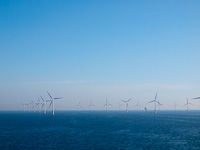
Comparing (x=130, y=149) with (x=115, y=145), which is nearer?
(x=130, y=149)

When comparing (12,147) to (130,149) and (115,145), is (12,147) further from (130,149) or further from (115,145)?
(130,149)

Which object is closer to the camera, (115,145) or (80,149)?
(80,149)

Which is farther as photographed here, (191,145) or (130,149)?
(191,145)

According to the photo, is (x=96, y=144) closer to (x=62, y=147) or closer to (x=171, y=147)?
(x=62, y=147)

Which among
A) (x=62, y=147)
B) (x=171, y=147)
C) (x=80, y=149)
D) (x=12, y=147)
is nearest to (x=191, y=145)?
Result: (x=171, y=147)

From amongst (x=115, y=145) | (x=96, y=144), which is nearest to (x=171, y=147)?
(x=115, y=145)

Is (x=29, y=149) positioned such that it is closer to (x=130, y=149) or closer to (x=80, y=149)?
(x=80, y=149)

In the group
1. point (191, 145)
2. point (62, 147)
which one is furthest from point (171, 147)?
point (62, 147)
